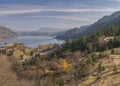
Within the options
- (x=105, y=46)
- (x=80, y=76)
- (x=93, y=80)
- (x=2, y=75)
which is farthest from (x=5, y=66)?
(x=105, y=46)

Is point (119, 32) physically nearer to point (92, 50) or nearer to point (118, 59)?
point (92, 50)

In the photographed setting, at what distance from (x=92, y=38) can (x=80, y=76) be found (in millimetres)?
61843

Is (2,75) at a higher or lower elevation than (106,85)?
higher

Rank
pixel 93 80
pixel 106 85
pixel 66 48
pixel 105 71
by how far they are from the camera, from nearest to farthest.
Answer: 1. pixel 106 85
2. pixel 93 80
3. pixel 105 71
4. pixel 66 48

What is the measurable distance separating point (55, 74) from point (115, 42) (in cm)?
3387

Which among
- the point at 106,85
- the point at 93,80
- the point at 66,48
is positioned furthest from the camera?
the point at 66,48

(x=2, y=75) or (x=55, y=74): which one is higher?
(x=2, y=75)

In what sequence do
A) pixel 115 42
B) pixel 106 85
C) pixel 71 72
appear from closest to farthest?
1. pixel 106 85
2. pixel 71 72
3. pixel 115 42

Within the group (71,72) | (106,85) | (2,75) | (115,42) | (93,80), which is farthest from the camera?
(115,42)

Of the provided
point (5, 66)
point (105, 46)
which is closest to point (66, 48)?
point (105, 46)

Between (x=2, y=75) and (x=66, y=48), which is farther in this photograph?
(x=66, y=48)

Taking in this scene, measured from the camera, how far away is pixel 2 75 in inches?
1156

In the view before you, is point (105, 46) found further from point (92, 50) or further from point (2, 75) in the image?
point (2, 75)

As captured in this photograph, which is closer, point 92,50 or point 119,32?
point 92,50
